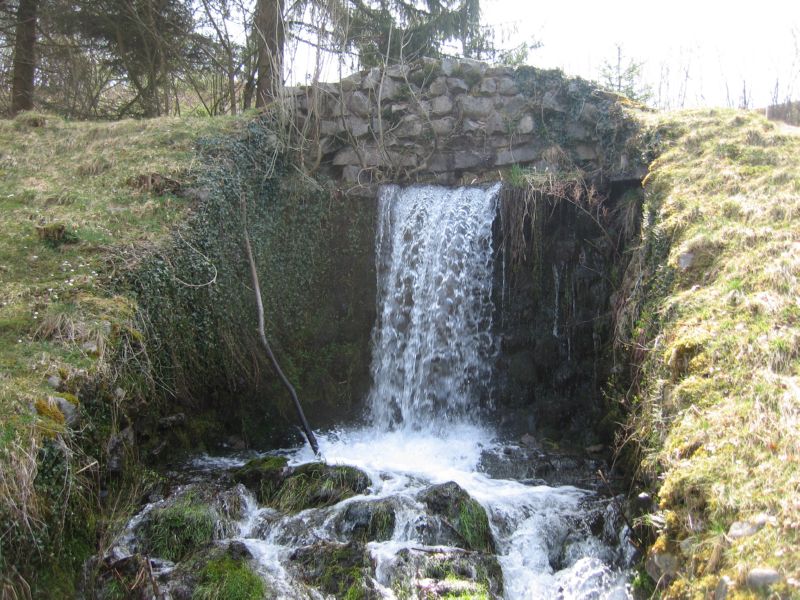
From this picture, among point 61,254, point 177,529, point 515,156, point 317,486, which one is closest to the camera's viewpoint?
point 177,529

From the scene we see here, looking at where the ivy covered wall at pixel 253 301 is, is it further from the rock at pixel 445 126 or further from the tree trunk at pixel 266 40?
the tree trunk at pixel 266 40

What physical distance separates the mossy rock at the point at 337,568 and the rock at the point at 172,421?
2316 millimetres

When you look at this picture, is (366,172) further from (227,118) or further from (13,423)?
(13,423)

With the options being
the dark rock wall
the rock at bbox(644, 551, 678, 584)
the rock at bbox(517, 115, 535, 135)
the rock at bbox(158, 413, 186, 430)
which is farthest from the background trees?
the rock at bbox(644, 551, 678, 584)

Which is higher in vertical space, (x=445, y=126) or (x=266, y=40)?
(x=266, y=40)

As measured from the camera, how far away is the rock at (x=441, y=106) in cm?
909

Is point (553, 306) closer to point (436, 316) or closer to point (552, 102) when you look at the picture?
point (436, 316)

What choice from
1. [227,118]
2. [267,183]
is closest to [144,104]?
[227,118]

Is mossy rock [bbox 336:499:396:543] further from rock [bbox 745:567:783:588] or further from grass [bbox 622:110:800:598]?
rock [bbox 745:567:783:588]

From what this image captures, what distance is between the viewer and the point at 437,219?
809cm

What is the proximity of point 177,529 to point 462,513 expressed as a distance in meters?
2.19

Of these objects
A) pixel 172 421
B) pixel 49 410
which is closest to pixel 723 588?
pixel 49 410

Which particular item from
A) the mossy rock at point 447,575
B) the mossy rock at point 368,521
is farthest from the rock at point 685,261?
the mossy rock at point 368,521

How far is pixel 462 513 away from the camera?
15.8 ft
